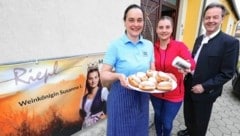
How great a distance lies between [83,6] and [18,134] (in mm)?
1477

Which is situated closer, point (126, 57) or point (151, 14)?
point (126, 57)

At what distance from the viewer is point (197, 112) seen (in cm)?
218

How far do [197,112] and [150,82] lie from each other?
104cm

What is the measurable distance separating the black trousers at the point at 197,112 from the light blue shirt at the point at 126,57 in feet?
3.08

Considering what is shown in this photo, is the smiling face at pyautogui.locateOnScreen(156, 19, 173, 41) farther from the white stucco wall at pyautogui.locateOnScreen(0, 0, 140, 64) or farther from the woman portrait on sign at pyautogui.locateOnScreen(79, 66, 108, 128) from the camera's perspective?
the woman portrait on sign at pyautogui.locateOnScreen(79, 66, 108, 128)

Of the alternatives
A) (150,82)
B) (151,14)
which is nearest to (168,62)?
(150,82)

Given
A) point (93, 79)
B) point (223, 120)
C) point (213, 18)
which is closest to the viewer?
point (213, 18)

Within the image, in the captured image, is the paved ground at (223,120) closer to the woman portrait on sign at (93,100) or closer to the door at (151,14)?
the woman portrait on sign at (93,100)

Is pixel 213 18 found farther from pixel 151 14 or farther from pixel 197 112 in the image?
pixel 151 14

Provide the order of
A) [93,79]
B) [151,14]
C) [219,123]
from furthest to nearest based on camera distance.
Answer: [151,14] → [219,123] → [93,79]

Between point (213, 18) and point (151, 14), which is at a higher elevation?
point (151, 14)

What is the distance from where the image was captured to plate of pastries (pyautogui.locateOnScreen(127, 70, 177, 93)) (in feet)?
4.58

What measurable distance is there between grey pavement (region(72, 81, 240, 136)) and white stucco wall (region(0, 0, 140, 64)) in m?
1.05

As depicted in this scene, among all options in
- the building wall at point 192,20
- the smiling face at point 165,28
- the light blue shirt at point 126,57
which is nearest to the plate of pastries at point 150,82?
the light blue shirt at point 126,57
